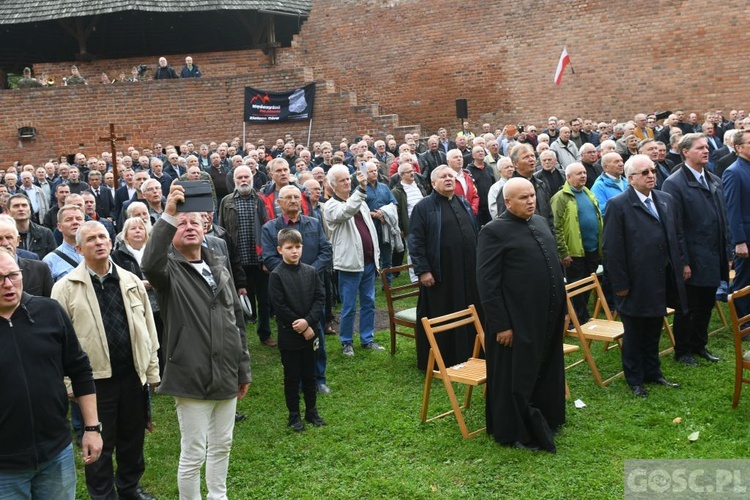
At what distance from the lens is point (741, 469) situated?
4.70 m

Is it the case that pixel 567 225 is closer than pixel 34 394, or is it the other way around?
pixel 34 394

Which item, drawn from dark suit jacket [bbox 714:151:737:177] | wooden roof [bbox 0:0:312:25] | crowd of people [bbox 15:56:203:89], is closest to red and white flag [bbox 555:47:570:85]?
wooden roof [bbox 0:0:312:25]

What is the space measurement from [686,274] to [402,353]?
2.87 metres

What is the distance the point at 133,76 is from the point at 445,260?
16228 millimetres

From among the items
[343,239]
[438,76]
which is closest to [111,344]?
[343,239]

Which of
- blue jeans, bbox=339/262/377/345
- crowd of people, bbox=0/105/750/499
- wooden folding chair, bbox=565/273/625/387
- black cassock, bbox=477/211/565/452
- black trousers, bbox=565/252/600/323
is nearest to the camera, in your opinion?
crowd of people, bbox=0/105/750/499

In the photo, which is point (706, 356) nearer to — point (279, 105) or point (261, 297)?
point (261, 297)

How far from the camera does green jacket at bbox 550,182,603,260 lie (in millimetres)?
7852

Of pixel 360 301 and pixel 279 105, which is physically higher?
pixel 279 105

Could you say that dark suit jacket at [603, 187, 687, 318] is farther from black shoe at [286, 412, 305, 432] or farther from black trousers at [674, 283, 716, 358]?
black shoe at [286, 412, 305, 432]

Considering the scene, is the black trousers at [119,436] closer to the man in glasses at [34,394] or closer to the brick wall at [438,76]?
the man in glasses at [34,394]

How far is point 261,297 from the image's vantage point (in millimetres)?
8289

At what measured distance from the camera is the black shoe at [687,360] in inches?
266

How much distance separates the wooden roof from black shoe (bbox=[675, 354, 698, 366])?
17.1 meters
